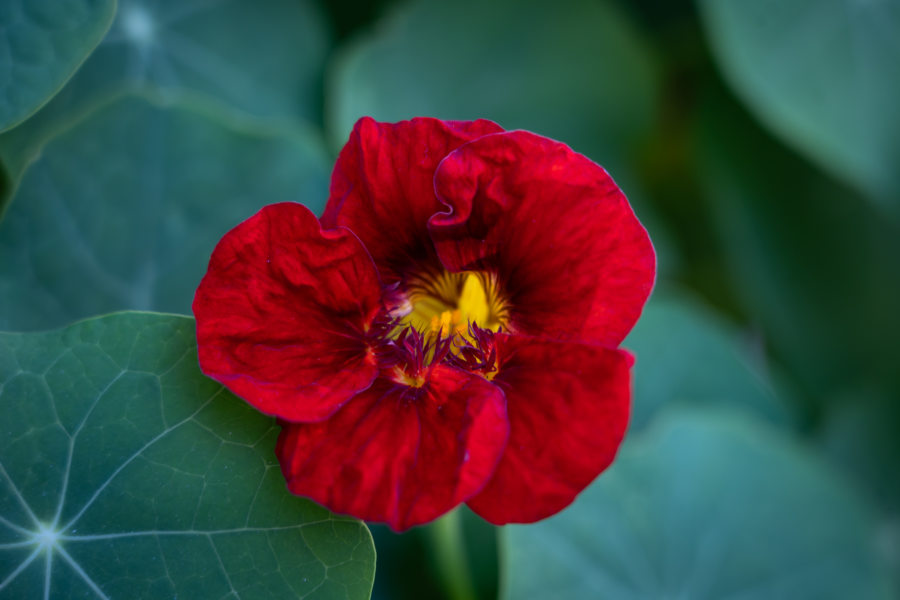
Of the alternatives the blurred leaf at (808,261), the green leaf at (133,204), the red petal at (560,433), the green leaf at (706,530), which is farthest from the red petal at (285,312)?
the blurred leaf at (808,261)

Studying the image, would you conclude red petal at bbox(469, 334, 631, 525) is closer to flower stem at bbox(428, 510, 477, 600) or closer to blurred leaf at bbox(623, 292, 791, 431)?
flower stem at bbox(428, 510, 477, 600)

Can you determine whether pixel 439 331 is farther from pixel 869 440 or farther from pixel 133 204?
pixel 869 440

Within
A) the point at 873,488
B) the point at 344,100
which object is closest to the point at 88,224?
the point at 344,100

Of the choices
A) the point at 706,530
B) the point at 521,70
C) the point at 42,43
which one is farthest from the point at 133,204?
the point at 706,530

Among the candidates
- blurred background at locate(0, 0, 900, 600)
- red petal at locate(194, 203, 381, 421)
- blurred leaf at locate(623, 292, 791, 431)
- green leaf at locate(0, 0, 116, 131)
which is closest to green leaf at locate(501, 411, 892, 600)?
blurred background at locate(0, 0, 900, 600)

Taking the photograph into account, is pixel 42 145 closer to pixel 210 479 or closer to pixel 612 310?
pixel 210 479

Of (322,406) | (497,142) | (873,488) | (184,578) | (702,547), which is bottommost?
(873,488)

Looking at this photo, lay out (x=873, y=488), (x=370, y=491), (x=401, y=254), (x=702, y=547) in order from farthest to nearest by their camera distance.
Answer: (x=873, y=488) → (x=702, y=547) → (x=401, y=254) → (x=370, y=491)
